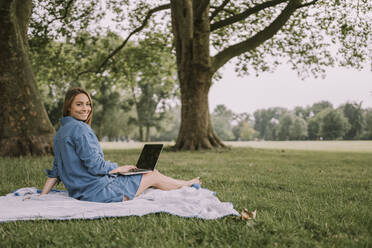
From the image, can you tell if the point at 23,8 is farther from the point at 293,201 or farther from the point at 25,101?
the point at 293,201

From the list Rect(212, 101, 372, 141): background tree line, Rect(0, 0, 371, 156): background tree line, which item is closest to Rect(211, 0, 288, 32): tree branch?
Rect(0, 0, 371, 156): background tree line

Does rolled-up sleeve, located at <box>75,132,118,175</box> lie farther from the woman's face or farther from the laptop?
the laptop

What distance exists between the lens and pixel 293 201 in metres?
4.33

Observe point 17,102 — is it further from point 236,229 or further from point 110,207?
point 236,229

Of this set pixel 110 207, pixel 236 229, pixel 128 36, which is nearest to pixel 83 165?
pixel 110 207

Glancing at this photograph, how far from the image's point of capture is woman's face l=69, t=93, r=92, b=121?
12.9ft

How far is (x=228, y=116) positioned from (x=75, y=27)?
9806 cm

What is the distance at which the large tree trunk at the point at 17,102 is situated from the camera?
992 centimetres

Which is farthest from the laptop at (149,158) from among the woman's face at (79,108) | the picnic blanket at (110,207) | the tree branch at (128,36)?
the tree branch at (128,36)

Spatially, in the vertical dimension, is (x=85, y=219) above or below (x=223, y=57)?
below

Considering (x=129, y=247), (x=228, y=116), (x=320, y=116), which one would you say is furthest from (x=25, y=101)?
(x=228, y=116)

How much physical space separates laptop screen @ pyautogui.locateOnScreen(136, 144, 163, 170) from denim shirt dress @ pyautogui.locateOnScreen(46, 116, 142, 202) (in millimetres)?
509

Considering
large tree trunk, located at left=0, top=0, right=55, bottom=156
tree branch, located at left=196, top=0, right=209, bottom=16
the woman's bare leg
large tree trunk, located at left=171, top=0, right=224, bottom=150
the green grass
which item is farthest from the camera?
large tree trunk, located at left=171, top=0, right=224, bottom=150

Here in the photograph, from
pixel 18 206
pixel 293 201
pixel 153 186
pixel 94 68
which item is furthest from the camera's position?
pixel 94 68
